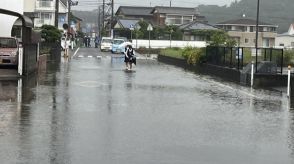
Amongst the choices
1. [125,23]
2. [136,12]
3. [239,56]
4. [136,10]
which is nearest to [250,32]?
[125,23]

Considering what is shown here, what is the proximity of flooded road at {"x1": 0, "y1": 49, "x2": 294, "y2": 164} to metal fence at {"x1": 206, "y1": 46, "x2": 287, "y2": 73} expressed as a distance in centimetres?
717

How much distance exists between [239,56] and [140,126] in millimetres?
16605

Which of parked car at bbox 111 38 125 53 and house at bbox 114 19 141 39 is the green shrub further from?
house at bbox 114 19 141 39

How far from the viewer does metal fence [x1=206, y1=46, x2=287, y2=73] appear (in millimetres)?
26438

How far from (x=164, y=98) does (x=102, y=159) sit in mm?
9018

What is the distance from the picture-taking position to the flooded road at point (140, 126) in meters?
8.45

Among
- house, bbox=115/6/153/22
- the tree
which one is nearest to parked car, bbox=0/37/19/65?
the tree

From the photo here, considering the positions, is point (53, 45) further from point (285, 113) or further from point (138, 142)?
point (138, 142)

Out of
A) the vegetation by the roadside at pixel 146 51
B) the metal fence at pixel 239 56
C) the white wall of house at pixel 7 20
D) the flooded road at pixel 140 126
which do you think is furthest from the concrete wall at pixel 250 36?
the flooded road at pixel 140 126

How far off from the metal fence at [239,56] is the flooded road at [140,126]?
717 centimetres

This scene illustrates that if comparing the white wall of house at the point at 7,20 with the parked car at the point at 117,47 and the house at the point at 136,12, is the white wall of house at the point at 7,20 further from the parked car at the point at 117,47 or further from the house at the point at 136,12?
the house at the point at 136,12

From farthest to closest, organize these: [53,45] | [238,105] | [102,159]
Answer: [53,45] → [238,105] → [102,159]

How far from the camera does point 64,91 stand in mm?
18000

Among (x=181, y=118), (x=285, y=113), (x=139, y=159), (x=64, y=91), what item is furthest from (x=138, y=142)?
(x=64, y=91)
